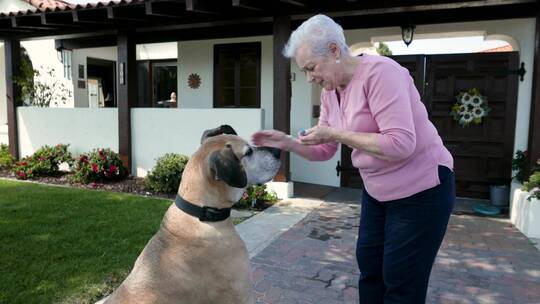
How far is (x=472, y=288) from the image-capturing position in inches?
149

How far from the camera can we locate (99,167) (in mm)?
7875

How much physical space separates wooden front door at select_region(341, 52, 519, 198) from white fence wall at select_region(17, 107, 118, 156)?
592 cm

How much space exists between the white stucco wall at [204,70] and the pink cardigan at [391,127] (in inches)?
258

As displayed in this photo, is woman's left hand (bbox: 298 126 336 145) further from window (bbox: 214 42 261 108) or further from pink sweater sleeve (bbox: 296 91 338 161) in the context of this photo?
window (bbox: 214 42 261 108)

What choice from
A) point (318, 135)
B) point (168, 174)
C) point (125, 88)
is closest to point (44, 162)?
point (125, 88)

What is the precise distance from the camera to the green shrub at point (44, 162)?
8.45 meters

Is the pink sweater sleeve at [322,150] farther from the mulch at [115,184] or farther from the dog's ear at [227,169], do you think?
the mulch at [115,184]

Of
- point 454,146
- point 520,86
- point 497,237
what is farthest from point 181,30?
point 497,237

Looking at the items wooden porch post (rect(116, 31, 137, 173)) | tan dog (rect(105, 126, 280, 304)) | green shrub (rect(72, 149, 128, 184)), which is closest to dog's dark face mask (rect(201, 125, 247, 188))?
tan dog (rect(105, 126, 280, 304))

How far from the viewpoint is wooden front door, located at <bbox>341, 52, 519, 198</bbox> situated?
267 inches

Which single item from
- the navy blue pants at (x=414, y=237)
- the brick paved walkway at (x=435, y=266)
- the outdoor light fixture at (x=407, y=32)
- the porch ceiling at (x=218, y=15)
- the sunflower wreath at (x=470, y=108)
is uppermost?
the porch ceiling at (x=218, y=15)

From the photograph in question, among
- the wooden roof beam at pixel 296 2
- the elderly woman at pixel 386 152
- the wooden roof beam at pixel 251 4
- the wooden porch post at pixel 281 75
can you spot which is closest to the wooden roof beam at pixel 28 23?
the wooden roof beam at pixel 251 4

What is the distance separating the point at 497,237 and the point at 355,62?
4221mm

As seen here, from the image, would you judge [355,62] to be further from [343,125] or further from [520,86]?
[520,86]
